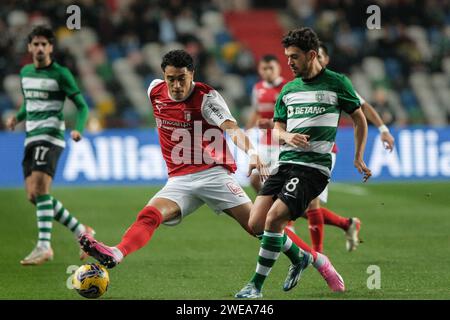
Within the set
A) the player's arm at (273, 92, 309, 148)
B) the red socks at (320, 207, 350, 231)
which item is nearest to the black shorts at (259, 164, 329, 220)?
the player's arm at (273, 92, 309, 148)

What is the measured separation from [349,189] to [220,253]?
25.8 feet

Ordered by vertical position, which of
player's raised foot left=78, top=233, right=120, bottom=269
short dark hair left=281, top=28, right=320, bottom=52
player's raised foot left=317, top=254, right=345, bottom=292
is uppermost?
short dark hair left=281, top=28, right=320, bottom=52

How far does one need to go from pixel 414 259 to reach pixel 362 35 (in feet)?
56.5

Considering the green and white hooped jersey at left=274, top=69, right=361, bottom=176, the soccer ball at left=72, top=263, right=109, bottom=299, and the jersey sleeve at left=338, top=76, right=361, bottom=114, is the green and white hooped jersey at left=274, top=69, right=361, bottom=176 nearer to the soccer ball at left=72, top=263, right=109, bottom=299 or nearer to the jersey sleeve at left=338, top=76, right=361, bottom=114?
the jersey sleeve at left=338, top=76, right=361, bottom=114

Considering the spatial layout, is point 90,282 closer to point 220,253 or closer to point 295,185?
point 295,185

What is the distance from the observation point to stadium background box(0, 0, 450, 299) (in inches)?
494

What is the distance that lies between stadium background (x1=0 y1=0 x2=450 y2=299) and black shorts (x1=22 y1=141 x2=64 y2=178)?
3.23ft

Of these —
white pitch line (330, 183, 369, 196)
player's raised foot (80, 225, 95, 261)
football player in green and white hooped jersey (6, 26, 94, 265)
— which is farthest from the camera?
white pitch line (330, 183, 369, 196)

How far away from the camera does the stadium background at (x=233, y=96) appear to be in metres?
12.5

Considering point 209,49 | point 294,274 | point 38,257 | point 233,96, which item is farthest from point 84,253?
point 209,49

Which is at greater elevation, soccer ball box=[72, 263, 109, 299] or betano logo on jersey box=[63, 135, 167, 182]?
soccer ball box=[72, 263, 109, 299]

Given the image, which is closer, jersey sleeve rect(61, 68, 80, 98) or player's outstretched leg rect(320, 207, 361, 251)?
jersey sleeve rect(61, 68, 80, 98)

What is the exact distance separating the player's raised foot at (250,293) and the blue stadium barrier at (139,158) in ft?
37.6
